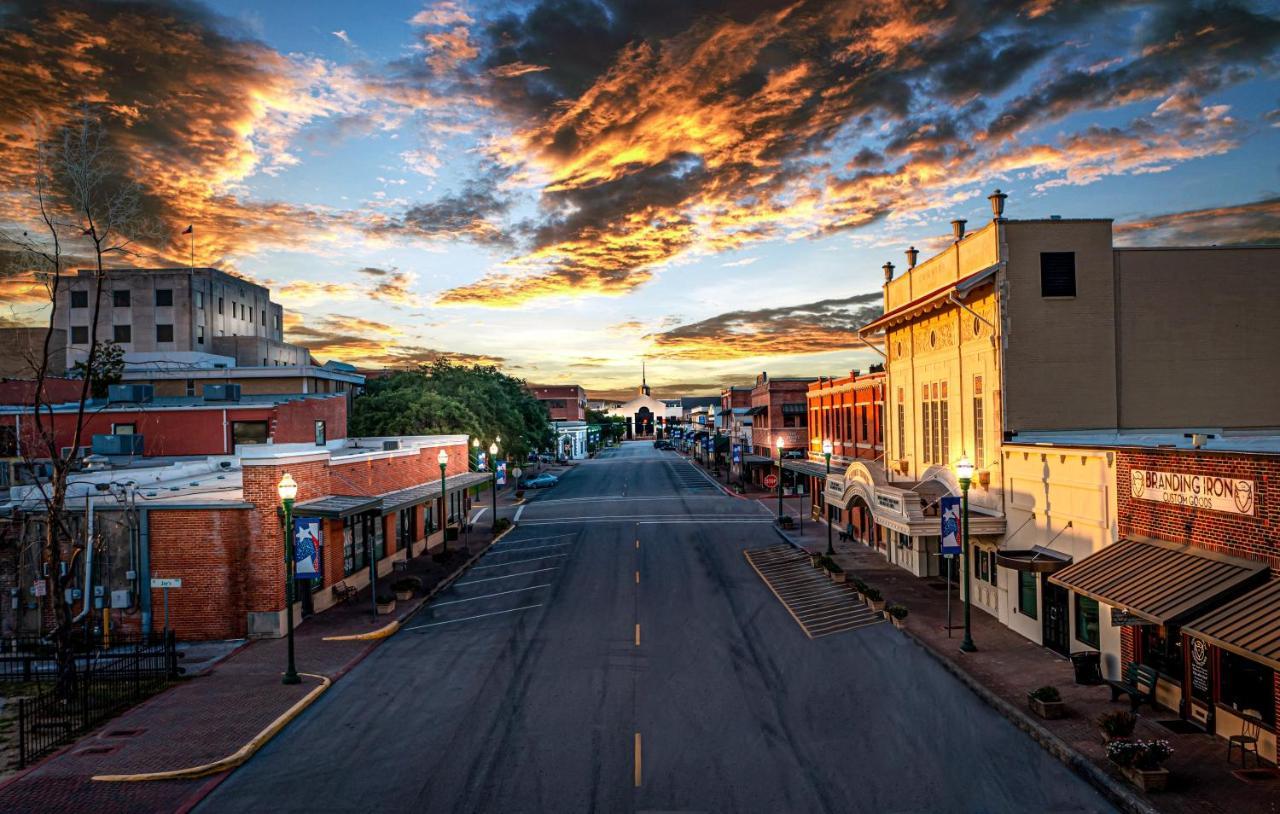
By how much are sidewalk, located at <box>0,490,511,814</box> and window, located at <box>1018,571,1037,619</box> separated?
19436mm

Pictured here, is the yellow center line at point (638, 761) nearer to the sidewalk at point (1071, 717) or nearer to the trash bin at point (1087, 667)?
the sidewalk at point (1071, 717)

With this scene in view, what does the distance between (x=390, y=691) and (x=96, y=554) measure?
12.1m

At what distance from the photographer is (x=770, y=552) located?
125 feet

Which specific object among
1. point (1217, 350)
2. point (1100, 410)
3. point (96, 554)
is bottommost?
point (96, 554)

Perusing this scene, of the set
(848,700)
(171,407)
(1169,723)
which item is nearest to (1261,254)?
(1169,723)

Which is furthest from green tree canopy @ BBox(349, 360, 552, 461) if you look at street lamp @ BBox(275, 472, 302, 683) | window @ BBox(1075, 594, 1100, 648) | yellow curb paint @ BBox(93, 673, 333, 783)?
window @ BBox(1075, 594, 1100, 648)

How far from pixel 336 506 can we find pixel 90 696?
28.1 ft

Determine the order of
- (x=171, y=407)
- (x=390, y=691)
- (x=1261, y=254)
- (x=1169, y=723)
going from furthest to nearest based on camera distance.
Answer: (x=171, y=407) < (x=1261, y=254) < (x=390, y=691) < (x=1169, y=723)

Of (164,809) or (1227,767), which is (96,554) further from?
(1227,767)

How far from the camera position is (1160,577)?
15414mm

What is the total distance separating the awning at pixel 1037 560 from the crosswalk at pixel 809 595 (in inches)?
200

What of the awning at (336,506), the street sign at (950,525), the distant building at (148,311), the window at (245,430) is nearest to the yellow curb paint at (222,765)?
the awning at (336,506)

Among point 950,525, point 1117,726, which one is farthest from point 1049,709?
point 950,525

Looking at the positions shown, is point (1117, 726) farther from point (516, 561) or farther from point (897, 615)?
point (516, 561)
